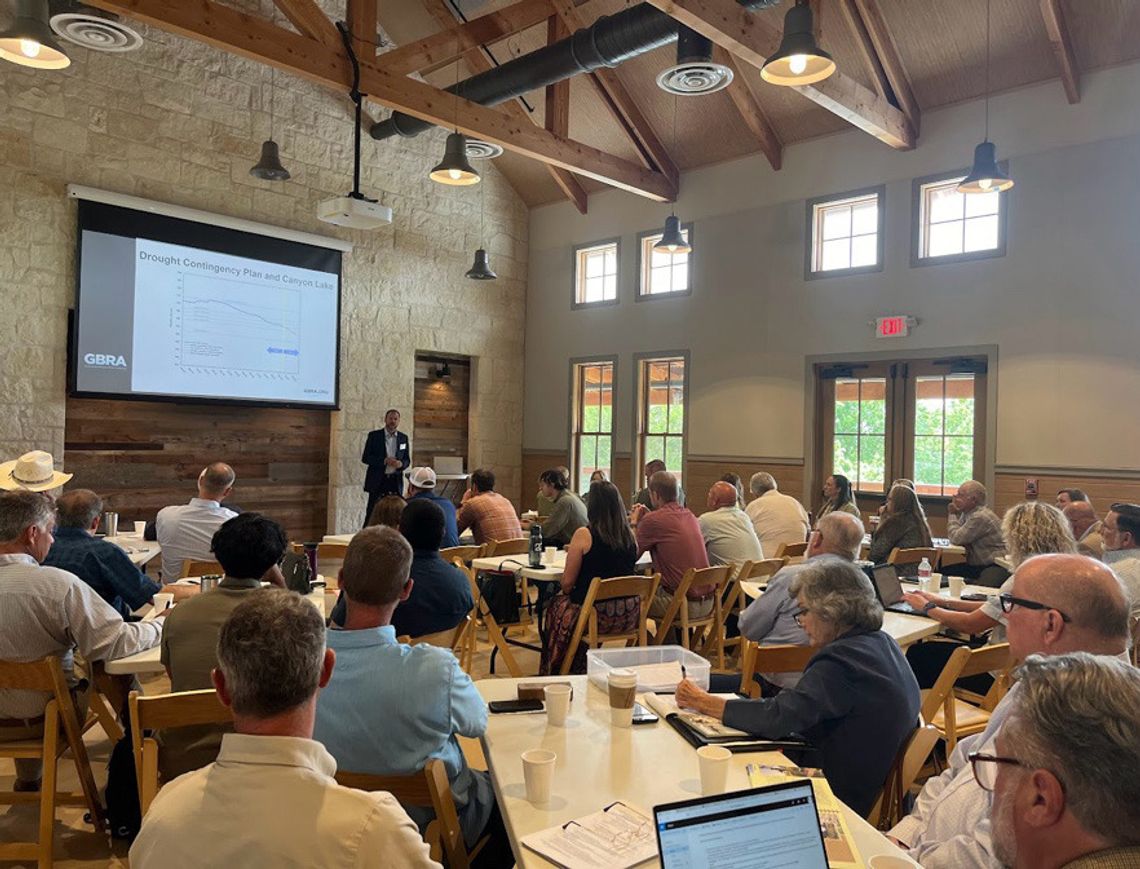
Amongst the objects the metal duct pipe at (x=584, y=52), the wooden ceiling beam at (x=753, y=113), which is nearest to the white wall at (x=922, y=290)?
the wooden ceiling beam at (x=753, y=113)

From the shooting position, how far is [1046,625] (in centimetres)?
207

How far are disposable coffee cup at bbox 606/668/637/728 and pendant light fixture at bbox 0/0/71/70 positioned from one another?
4663 mm

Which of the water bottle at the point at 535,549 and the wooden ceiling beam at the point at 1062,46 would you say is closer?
the water bottle at the point at 535,549

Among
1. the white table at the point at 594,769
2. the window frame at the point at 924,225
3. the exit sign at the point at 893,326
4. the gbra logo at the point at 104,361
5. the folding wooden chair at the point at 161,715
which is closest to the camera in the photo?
the white table at the point at 594,769

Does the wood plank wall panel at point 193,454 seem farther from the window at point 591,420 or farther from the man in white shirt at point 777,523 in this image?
the man in white shirt at point 777,523

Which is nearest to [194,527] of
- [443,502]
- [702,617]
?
[443,502]

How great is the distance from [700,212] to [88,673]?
857 cm

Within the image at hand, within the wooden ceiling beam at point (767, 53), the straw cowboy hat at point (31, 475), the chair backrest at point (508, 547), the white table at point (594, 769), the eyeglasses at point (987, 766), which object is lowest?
the white table at point (594, 769)

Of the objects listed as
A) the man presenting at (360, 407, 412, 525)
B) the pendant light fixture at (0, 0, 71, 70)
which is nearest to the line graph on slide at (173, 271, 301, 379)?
the man presenting at (360, 407, 412, 525)

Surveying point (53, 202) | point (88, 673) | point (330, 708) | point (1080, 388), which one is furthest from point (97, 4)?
point (1080, 388)

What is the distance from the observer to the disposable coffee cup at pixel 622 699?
7.54 ft

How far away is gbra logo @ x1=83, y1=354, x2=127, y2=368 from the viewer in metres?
8.05

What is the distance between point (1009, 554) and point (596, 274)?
832 centimetres

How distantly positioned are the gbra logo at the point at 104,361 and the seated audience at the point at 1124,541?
812cm
